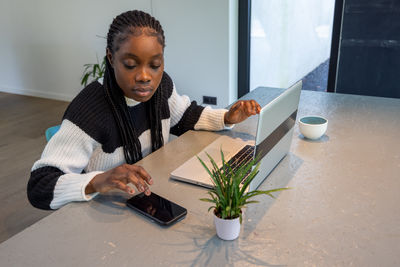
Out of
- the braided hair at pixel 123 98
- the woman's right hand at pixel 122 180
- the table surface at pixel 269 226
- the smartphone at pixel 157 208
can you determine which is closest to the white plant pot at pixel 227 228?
the table surface at pixel 269 226

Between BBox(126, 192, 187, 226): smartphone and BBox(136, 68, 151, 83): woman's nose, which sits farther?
BBox(136, 68, 151, 83): woman's nose

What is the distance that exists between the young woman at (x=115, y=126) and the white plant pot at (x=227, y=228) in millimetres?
225

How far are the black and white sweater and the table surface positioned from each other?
0.23 ft

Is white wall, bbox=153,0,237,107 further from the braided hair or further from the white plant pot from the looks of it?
the white plant pot

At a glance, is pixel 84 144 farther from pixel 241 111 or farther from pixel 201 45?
pixel 201 45

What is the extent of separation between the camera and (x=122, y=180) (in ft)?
3.13

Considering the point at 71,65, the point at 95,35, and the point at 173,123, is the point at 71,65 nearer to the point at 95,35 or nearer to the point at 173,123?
the point at 95,35

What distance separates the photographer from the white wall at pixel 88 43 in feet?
10.5

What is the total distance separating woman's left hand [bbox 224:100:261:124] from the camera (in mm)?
1348

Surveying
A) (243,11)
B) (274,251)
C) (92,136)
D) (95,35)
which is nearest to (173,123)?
(92,136)

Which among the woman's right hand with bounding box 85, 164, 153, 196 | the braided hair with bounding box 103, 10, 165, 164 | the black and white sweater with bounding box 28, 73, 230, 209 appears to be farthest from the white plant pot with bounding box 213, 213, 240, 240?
the braided hair with bounding box 103, 10, 165, 164

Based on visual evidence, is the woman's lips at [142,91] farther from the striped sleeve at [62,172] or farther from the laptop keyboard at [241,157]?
the laptop keyboard at [241,157]

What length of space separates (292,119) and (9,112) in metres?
3.91

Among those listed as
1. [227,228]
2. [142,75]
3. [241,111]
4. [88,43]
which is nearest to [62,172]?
[142,75]
